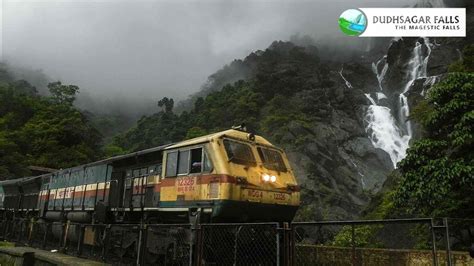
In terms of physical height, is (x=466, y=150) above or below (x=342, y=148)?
below

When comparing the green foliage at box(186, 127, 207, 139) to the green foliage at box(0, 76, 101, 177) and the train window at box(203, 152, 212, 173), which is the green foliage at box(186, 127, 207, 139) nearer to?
the green foliage at box(0, 76, 101, 177)

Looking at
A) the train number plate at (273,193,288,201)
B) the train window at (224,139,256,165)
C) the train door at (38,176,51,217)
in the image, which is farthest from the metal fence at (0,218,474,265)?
the train door at (38,176,51,217)

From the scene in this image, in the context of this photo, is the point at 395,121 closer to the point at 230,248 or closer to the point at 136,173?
the point at 136,173

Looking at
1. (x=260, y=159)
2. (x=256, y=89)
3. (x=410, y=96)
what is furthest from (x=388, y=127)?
(x=260, y=159)

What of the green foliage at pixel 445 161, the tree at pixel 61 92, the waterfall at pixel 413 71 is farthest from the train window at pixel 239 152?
the tree at pixel 61 92

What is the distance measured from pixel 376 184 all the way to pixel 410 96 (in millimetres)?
21045

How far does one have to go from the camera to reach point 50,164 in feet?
169

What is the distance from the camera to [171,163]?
1114cm

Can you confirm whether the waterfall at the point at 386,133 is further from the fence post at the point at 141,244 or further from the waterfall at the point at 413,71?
the fence post at the point at 141,244

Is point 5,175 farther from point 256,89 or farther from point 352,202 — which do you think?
point 256,89

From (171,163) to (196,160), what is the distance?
1033 millimetres

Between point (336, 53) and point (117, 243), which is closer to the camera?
point (117, 243)

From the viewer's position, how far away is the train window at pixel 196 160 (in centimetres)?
1033

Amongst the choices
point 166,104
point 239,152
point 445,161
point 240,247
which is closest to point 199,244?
point 240,247
